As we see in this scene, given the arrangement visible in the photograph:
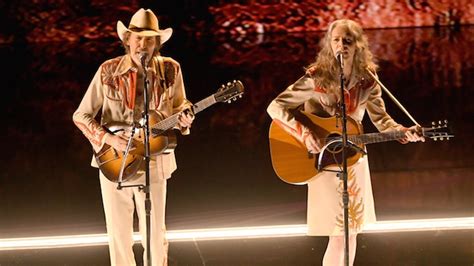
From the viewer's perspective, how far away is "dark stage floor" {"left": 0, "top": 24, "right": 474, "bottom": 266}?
21.5 ft

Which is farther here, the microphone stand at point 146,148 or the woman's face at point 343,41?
the woman's face at point 343,41

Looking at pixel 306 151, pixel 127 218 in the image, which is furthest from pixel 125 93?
pixel 306 151

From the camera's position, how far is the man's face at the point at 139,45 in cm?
520

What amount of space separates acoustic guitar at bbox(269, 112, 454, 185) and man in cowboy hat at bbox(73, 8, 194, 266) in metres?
0.59

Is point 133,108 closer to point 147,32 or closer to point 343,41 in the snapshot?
point 147,32

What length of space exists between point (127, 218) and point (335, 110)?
1301 mm

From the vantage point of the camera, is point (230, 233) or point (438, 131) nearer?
point (438, 131)

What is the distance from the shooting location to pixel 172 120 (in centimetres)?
516

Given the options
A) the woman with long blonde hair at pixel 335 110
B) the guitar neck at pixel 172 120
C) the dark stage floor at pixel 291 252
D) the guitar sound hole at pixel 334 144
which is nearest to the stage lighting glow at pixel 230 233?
the dark stage floor at pixel 291 252

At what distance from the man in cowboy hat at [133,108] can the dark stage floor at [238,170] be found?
100 centimetres

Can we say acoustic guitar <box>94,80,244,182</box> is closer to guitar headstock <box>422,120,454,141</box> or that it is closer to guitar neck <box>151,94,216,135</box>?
guitar neck <box>151,94,216,135</box>

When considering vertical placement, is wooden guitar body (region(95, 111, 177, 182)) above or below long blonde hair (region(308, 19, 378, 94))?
below

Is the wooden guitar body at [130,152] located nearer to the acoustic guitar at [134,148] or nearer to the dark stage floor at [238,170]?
the acoustic guitar at [134,148]

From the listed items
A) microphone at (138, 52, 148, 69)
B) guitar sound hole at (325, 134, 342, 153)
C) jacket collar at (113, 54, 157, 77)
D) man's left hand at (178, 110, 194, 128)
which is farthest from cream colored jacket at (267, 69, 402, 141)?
microphone at (138, 52, 148, 69)
